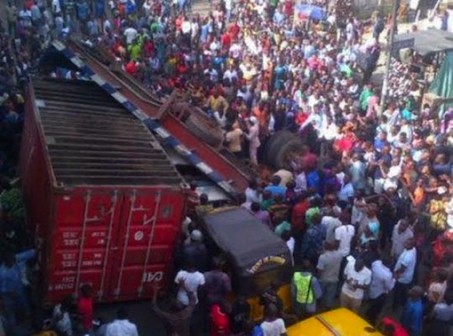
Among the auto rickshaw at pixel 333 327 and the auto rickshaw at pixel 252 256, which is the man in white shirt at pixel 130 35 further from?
the auto rickshaw at pixel 333 327

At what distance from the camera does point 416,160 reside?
13.4 m

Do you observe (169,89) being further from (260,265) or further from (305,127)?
(260,265)

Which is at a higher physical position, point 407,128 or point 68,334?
point 407,128

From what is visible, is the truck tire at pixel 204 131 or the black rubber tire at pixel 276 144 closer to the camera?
the truck tire at pixel 204 131

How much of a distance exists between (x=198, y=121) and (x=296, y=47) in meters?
8.07

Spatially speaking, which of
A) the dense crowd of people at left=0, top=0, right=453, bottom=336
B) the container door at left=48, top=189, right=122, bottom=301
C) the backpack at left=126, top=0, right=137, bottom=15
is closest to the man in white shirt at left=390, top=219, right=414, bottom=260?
the dense crowd of people at left=0, top=0, right=453, bottom=336

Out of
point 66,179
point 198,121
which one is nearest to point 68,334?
point 66,179

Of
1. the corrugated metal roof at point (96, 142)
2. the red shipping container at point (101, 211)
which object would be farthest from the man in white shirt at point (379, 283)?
the corrugated metal roof at point (96, 142)

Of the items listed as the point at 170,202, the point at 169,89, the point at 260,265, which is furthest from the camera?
the point at 169,89

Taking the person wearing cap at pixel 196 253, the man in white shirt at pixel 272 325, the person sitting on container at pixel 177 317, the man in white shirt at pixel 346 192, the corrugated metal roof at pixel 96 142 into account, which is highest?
the corrugated metal roof at pixel 96 142

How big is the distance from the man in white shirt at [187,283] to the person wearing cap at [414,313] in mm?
2857

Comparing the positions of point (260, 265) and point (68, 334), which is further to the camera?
point (260, 265)

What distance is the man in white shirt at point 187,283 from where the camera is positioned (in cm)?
976

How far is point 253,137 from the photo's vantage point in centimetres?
1528
